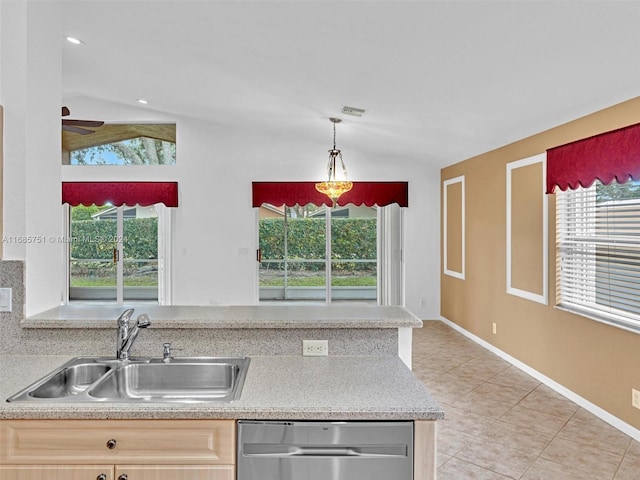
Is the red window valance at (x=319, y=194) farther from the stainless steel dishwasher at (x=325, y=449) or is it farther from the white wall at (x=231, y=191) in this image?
the stainless steel dishwasher at (x=325, y=449)

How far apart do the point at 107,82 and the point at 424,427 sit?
5.36 metres

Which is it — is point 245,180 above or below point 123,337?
above

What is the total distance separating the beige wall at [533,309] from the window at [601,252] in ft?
0.32

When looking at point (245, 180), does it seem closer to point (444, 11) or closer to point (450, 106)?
point (450, 106)

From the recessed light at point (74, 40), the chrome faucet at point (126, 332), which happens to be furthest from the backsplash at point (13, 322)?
the recessed light at point (74, 40)

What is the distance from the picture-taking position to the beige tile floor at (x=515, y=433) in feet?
8.35

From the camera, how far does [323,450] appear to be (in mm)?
1381

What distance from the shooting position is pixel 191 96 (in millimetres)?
5109

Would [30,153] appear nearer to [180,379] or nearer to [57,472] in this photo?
[180,379]

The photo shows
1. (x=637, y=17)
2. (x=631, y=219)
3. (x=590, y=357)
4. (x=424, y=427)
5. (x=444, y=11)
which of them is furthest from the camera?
(x=590, y=357)

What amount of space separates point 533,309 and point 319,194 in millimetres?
3435

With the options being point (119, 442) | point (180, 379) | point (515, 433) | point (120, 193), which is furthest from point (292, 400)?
point (120, 193)

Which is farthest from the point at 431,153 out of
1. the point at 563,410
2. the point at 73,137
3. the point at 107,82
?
the point at 73,137

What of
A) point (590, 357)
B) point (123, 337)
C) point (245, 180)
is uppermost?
point (245, 180)
